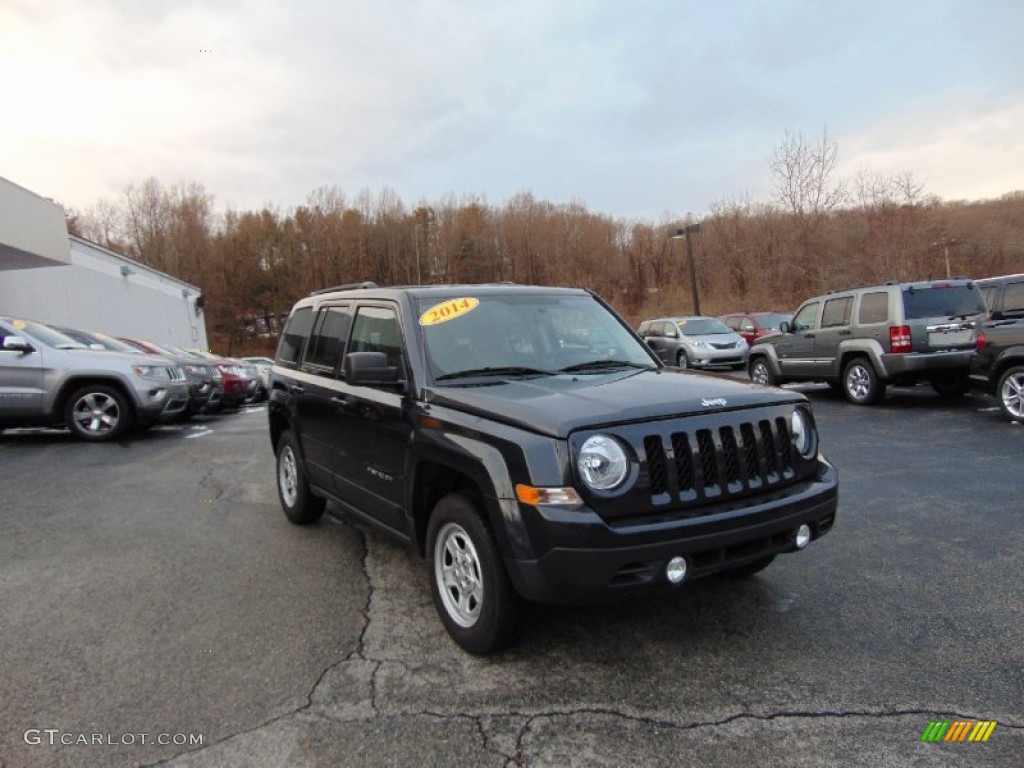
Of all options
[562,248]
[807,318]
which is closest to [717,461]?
[807,318]

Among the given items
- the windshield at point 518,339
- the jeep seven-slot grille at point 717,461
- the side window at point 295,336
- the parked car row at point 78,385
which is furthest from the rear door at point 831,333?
the parked car row at point 78,385

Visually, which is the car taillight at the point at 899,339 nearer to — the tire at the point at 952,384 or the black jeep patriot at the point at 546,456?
the tire at the point at 952,384

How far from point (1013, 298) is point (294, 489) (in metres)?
9.95

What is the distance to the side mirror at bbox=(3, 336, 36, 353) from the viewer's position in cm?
937

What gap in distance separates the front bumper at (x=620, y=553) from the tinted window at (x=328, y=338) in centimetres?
242

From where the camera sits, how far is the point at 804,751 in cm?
242

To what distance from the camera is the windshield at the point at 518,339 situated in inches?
148

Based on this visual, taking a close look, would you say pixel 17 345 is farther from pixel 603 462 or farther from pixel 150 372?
pixel 603 462

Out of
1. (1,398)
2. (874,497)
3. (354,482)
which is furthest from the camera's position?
(1,398)

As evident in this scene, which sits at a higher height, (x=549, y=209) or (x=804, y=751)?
(x=549, y=209)

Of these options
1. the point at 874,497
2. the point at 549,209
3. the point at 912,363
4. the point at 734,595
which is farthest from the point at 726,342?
the point at 549,209

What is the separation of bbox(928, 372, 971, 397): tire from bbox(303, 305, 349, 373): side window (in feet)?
30.8

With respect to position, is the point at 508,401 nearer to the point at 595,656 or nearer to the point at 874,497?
the point at 595,656

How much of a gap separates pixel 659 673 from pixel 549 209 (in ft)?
209
